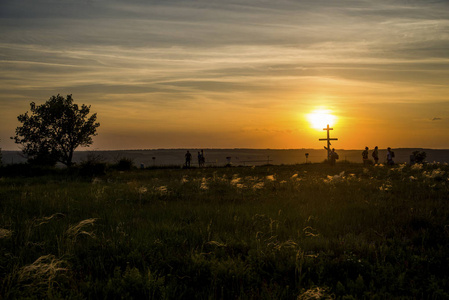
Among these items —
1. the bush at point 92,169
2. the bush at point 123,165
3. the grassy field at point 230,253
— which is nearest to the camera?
the grassy field at point 230,253

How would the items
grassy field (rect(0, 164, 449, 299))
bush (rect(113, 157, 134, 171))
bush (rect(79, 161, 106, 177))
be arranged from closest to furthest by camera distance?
grassy field (rect(0, 164, 449, 299)) → bush (rect(79, 161, 106, 177)) → bush (rect(113, 157, 134, 171))

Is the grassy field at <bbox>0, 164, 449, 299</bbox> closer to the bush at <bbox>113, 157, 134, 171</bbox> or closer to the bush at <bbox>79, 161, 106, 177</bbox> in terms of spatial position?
the bush at <bbox>79, 161, 106, 177</bbox>

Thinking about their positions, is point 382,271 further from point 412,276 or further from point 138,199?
point 138,199

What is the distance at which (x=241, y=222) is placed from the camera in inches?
351

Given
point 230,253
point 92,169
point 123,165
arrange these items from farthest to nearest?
1. point 123,165
2. point 92,169
3. point 230,253

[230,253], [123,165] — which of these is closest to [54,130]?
[123,165]

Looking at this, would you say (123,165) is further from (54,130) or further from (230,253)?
(230,253)

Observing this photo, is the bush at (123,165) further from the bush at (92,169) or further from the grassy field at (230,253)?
the grassy field at (230,253)

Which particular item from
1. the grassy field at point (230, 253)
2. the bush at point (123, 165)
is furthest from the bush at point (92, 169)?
the grassy field at point (230, 253)

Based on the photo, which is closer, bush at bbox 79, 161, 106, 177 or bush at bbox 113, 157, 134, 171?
bush at bbox 79, 161, 106, 177

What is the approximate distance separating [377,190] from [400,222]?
6.66 metres

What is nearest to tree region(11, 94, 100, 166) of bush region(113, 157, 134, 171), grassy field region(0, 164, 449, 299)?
bush region(113, 157, 134, 171)

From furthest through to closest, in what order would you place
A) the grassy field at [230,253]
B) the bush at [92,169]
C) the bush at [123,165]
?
the bush at [123,165] < the bush at [92,169] < the grassy field at [230,253]

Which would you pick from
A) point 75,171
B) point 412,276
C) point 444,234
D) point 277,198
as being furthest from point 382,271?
point 75,171
